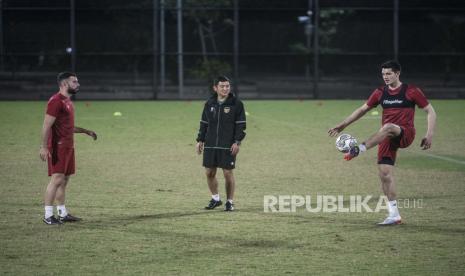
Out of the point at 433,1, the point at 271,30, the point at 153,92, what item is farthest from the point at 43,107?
the point at 433,1

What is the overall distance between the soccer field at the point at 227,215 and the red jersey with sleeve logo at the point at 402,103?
1.19 m

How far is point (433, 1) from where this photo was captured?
4000cm

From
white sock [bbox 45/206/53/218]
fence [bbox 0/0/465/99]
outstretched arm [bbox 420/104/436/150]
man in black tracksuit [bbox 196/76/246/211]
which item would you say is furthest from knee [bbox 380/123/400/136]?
fence [bbox 0/0/465/99]

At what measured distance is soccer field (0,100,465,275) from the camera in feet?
25.2

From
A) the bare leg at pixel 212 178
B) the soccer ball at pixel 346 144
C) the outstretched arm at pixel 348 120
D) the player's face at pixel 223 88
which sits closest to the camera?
the soccer ball at pixel 346 144

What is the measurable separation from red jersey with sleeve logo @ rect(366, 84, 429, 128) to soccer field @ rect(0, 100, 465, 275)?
3.89 feet

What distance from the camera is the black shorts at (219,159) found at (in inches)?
411

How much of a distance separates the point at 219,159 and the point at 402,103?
2.35 m

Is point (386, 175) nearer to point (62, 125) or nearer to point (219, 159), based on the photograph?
point (219, 159)

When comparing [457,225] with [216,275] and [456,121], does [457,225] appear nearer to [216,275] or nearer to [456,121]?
[216,275]

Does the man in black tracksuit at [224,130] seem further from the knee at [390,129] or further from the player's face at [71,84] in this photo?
the knee at [390,129]

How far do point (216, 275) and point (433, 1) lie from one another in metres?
35.0

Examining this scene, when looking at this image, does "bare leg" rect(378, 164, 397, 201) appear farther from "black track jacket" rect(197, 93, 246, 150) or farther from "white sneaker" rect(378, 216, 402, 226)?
"black track jacket" rect(197, 93, 246, 150)

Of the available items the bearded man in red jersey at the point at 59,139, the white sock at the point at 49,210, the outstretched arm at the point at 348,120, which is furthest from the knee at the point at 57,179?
the outstretched arm at the point at 348,120
